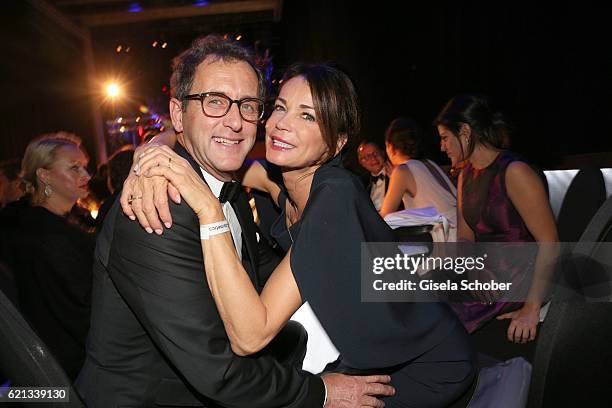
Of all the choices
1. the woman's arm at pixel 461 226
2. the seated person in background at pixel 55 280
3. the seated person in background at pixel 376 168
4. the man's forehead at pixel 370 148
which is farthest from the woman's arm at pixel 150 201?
the man's forehead at pixel 370 148

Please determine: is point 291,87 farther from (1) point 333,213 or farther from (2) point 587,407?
(2) point 587,407

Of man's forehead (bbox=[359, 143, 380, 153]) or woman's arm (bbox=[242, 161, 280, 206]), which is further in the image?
man's forehead (bbox=[359, 143, 380, 153])

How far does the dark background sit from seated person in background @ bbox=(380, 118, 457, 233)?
556 mm

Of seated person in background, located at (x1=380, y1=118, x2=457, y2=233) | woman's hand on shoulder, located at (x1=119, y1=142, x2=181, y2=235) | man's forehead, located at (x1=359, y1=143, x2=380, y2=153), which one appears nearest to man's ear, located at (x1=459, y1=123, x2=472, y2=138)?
seated person in background, located at (x1=380, y1=118, x2=457, y2=233)

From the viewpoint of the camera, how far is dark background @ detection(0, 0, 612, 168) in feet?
12.6

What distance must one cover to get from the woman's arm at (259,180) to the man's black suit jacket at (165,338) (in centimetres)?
126

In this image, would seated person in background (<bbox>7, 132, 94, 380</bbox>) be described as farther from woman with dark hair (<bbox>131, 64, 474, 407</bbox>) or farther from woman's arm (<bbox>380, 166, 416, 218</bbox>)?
woman's arm (<bbox>380, 166, 416, 218</bbox>)

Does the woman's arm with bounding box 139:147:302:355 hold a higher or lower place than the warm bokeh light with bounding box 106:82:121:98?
lower

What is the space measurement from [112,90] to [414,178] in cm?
1159

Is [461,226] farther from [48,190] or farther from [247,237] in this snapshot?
[48,190]

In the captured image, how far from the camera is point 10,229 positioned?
2.89m

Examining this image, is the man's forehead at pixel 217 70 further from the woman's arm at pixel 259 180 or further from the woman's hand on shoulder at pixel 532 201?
the woman's hand on shoulder at pixel 532 201

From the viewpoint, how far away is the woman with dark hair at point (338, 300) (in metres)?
1.38

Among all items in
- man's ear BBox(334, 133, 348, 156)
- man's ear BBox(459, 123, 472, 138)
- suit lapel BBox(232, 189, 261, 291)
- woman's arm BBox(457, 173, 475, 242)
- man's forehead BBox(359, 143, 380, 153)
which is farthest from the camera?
man's forehead BBox(359, 143, 380, 153)
